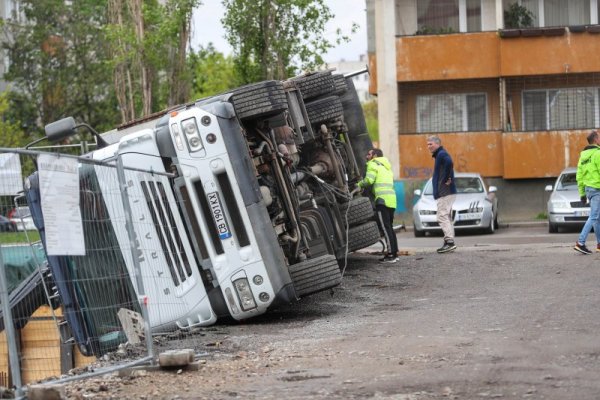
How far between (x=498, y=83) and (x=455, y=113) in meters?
1.65

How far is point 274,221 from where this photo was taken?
12609 mm

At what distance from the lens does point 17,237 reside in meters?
9.41

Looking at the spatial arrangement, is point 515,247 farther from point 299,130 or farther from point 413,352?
point 413,352

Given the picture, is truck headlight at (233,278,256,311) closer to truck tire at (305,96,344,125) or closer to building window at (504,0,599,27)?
truck tire at (305,96,344,125)

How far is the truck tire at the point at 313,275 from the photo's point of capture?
490 inches

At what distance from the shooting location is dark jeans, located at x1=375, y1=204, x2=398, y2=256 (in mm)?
17984

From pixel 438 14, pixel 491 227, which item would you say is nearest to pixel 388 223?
pixel 491 227

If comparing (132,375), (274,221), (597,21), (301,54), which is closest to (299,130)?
(274,221)

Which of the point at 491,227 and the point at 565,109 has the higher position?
the point at 565,109

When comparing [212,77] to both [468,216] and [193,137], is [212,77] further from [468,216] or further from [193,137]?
[193,137]

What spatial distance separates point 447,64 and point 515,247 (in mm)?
17596

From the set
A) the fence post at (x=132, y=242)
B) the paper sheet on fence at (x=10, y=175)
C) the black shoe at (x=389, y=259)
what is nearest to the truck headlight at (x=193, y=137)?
the fence post at (x=132, y=242)

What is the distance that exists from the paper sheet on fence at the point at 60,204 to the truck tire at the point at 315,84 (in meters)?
6.96

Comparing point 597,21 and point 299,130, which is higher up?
point 597,21
